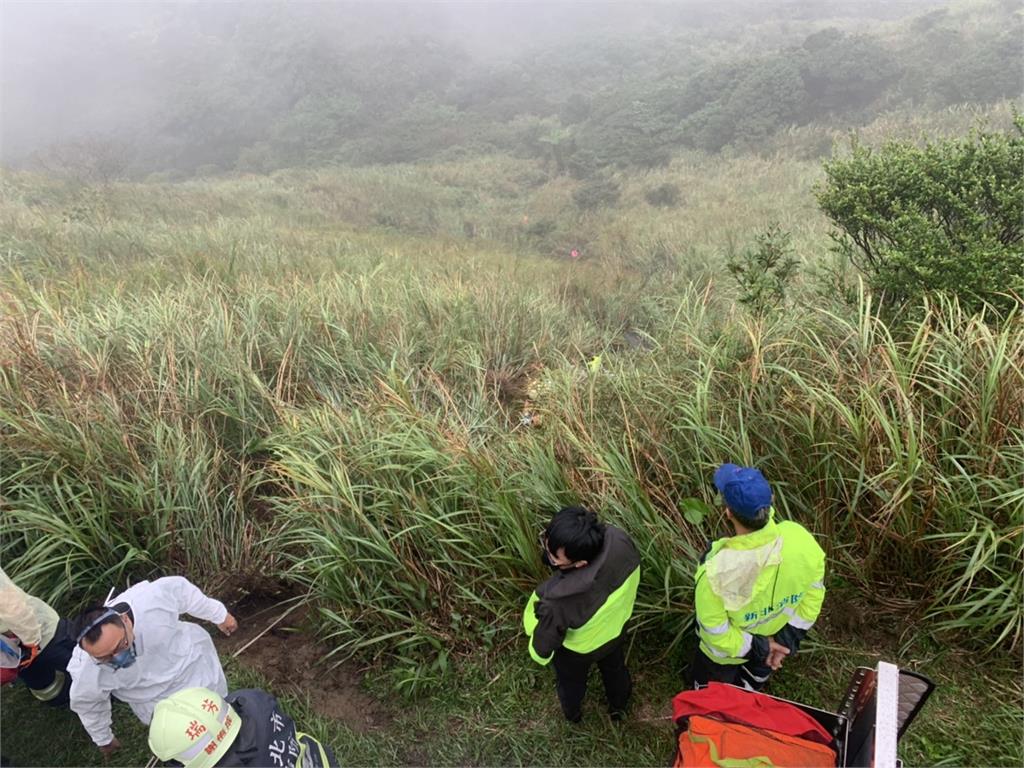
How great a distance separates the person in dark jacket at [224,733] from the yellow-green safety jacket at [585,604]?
3.10ft

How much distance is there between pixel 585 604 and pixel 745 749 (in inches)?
25.7

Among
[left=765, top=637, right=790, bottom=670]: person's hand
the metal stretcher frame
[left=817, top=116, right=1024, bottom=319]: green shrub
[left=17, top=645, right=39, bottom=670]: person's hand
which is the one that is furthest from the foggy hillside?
[left=17, top=645, right=39, bottom=670]: person's hand

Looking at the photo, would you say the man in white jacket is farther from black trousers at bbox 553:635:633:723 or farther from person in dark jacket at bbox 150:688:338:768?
black trousers at bbox 553:635:633:723

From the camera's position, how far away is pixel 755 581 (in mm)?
1976

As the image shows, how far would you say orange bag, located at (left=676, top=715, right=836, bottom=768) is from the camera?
64.9 inches

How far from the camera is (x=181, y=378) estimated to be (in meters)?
4.07

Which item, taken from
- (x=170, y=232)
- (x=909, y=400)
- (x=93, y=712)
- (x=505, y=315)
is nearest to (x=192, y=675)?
(x=93, y=712)

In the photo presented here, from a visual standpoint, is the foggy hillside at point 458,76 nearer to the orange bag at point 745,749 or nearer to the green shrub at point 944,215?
the green shrub at point 944,215

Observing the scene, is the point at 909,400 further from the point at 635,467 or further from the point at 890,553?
the point at 635,467

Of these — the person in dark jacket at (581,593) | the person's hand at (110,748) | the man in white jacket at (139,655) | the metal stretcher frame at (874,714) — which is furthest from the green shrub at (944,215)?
the person's hand at (110,748)

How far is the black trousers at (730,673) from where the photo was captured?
87.0 inches

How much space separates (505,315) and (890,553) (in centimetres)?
399

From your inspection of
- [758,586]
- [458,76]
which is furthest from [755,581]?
[458,76]

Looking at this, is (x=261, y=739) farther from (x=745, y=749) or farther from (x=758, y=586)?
(x=758, y=586)
